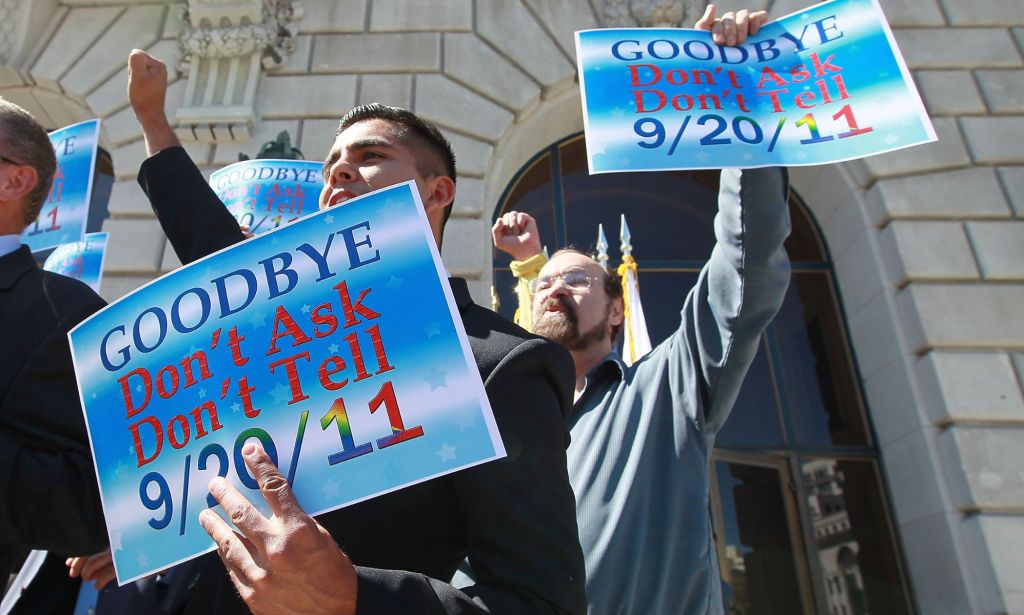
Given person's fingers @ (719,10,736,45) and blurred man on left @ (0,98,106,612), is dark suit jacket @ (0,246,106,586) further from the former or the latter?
person's fingers @ (719,10,736,45)

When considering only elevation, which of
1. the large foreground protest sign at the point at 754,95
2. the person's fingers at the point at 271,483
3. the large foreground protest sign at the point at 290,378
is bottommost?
the person's fingers at the point at 271,483

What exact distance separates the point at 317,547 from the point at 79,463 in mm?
878

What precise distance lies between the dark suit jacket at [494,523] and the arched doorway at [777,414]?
3.69 meters

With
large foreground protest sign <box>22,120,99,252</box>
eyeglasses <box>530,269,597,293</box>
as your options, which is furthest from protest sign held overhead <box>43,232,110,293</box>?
eyeglasses <box>530,269,597,293</box>

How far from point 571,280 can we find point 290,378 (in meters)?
1.86

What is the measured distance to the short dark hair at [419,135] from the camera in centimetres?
177

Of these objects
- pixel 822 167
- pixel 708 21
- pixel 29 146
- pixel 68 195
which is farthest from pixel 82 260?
pixel 822 167

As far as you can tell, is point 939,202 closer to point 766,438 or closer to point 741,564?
point 766,438

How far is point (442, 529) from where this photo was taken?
1228 millimetres

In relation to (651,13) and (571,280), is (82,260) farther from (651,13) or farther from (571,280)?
(651,13)

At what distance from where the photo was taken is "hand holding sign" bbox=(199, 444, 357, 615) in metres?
0.92

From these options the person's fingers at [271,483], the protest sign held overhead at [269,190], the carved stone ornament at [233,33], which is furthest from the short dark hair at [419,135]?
the carved stone ornament at [233,33]

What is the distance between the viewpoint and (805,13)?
2631mm

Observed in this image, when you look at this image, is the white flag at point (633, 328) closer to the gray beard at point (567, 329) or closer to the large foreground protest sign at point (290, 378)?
the gray beard at point (567, 329)
